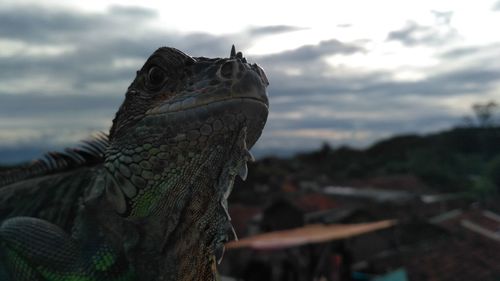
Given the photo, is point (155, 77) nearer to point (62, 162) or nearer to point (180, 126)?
point (180, 126)

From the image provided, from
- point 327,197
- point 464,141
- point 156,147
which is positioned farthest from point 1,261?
point 464,141

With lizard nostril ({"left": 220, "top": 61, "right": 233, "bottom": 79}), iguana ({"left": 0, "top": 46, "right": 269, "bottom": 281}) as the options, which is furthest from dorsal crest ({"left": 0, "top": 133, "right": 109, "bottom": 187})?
lizard nostril ({"left": 220, "top": 61, "right": 233, "bottom": 79})

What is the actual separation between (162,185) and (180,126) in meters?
0.28

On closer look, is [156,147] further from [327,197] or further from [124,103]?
[327,197]

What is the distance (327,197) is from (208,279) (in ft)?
92.0

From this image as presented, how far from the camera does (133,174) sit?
7.72 ft

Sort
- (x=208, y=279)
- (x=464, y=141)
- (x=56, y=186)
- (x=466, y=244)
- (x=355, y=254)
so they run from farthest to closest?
(x=464, y=141), (x=355, y=254), (x=466, y=244), (x=56, y=186), (x=208, y=279)

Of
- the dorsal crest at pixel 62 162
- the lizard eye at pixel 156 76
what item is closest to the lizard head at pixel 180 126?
the lizard eye at pixel 156 76

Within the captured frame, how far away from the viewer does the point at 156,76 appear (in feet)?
8.08

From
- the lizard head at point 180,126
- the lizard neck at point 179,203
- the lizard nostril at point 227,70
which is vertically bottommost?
the lizard neck at point 179,203

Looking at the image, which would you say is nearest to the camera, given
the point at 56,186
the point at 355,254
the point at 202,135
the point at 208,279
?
the point at 202,135

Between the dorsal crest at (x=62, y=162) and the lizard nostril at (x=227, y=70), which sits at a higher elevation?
the lizard nostril at (x=227, y=70)

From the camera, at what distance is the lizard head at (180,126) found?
2.22m

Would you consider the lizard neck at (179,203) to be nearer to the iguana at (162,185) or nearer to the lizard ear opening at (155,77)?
the iguana at (162,185)
